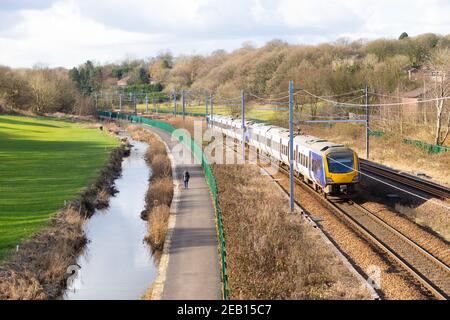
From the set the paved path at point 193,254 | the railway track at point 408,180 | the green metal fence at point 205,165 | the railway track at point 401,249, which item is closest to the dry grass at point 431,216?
the railway track at point 408,180

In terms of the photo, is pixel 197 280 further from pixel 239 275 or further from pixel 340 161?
pixel 340 161

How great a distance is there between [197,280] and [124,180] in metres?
25.4

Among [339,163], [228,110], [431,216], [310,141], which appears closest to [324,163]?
[339,163]

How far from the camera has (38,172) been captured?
114 ft

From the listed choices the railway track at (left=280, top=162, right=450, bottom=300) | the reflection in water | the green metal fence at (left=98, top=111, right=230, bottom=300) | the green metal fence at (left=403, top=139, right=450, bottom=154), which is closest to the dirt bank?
the reflection in water

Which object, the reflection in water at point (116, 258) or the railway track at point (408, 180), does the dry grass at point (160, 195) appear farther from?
the railway track at point (408, 180)

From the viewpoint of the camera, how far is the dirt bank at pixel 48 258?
15.3 meters

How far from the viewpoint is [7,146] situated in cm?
4700

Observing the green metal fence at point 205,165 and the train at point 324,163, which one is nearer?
the green metal fence at point 205,165

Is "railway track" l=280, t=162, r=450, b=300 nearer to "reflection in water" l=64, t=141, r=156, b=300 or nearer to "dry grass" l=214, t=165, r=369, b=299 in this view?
"dry grass" l=214, t=165, r=369, b=299

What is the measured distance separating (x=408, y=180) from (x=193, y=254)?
1689 cm

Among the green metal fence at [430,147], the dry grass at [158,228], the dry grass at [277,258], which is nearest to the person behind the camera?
the dry grass at [277,258]

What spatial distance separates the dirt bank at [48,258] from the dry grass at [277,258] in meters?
5.51
